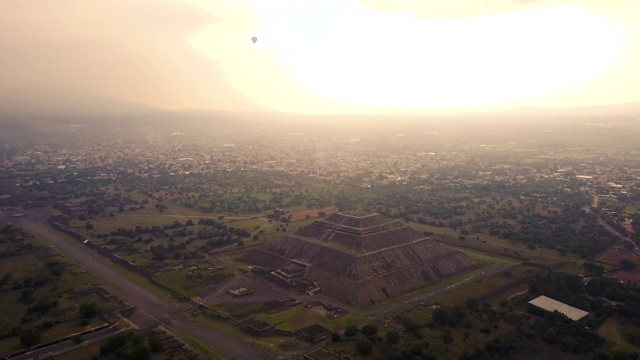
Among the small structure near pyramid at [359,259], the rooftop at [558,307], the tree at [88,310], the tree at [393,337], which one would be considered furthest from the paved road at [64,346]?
the rooftop at [558,307]

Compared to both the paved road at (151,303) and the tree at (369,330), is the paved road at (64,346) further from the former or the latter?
the tree at (369,330)

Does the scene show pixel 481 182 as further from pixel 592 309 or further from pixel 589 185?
pixel 592 309

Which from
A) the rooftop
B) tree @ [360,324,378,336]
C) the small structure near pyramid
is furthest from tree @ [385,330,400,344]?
the rooftop

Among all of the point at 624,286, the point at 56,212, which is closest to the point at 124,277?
the point at 56,212

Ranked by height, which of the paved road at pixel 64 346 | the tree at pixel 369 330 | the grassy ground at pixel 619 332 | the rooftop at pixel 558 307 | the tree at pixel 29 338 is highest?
the tree at pixel 29 338

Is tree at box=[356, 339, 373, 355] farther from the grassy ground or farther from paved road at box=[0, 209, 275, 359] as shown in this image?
the grassy ground

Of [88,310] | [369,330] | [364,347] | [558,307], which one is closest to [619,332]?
[558,307]
